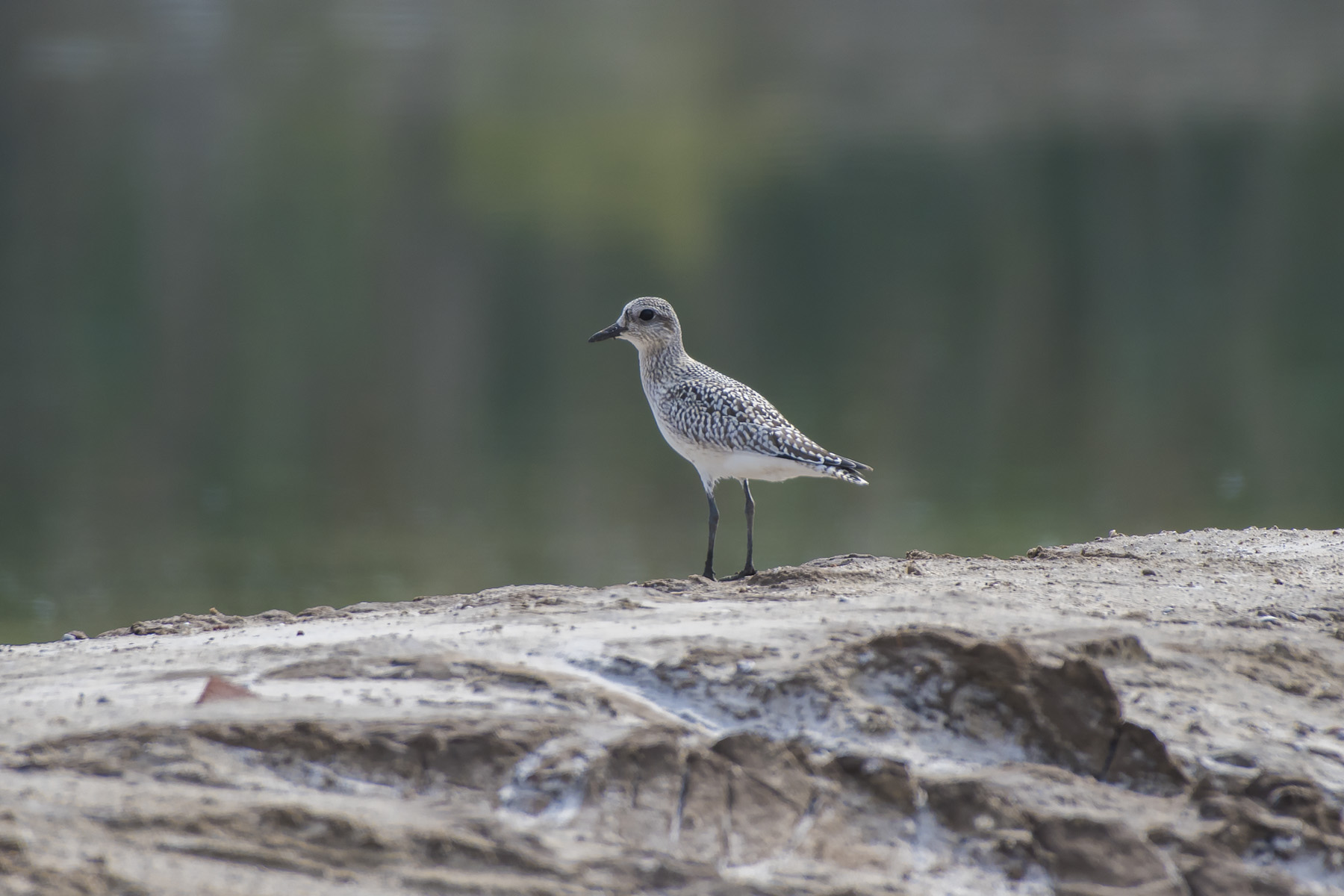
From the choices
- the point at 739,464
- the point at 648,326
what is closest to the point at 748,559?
the point at 739,464

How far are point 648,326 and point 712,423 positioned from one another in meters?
1.03

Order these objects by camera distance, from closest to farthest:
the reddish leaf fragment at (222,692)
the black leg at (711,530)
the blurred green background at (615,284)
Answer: the reddish leaf fragment at (222,692), the black leg at (711,530), the blurred green background at (615,284)

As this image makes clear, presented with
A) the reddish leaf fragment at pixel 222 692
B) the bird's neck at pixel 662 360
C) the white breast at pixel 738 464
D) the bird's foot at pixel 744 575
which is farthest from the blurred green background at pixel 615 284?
the reddish leaf fragment at pixel 222 692

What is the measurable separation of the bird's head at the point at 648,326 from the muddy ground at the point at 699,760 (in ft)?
11.2

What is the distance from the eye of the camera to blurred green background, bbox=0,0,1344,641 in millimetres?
14609

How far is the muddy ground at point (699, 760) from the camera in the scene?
150 inches

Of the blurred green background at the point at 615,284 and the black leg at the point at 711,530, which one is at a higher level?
the blurred green background at the point at 615,284

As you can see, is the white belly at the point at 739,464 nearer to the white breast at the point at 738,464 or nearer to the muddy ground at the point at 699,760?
the white breast at the point at 738,464

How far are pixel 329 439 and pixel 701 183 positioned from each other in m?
20.3

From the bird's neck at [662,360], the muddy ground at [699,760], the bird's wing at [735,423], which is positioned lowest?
the muddy ground at [699,760]

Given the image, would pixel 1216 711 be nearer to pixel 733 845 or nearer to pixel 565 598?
pixel 733 845

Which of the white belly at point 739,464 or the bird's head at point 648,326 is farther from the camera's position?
the bird's head at point 648,326

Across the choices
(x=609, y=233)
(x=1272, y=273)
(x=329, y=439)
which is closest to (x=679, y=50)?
(x=609, y=233)

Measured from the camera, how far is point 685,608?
5176mm
